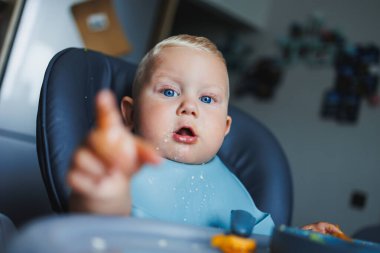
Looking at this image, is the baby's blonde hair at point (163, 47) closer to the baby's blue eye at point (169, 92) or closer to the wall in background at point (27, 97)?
the baby's blue eye at point (169, 92)

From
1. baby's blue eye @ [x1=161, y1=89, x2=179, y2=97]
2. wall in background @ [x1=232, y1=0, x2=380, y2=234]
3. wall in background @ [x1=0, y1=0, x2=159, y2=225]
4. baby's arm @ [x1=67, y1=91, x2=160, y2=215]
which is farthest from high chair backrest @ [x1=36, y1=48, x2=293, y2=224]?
wall in background @ [x1=232, y1=0, x2=380, y2=234]

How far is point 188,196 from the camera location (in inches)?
30.0

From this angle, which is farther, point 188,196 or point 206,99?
point 206,99

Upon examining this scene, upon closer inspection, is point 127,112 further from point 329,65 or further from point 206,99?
point 329,65

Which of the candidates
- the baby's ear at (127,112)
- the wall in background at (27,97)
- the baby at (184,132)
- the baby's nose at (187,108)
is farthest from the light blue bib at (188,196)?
the wall in background at (27,97)

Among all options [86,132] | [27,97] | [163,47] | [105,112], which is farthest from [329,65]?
[105,112]

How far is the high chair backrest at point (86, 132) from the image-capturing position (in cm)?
77

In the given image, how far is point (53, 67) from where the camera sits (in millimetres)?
901

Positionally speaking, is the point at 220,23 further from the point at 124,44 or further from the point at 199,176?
the point at 199,176

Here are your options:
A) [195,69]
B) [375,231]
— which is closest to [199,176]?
[195,69]

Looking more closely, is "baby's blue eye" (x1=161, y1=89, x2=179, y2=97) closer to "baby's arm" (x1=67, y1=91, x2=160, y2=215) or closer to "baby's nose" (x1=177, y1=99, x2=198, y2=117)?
"baby's nose" (x1=177, y1=99, x2=198, y2=117)

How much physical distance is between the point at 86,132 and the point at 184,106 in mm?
228

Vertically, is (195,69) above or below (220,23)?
below

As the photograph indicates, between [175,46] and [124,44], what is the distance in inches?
43.3
